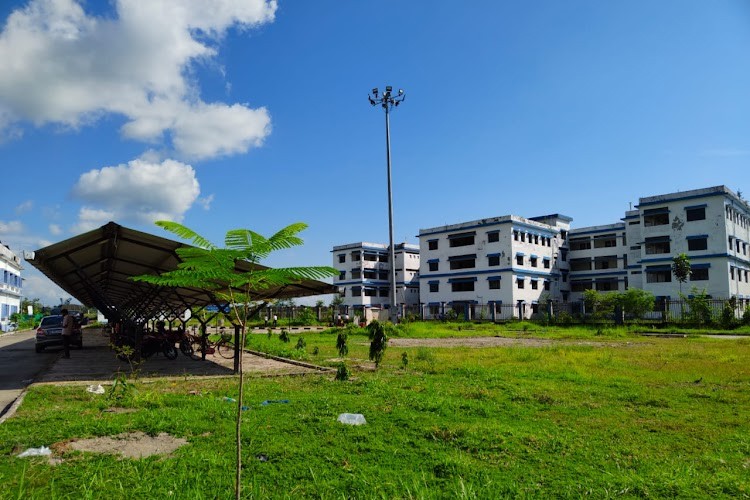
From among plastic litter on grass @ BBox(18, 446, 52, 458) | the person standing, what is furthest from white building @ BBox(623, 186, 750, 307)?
plastic litter on grass @ BBox(18, 446, 52, 458)

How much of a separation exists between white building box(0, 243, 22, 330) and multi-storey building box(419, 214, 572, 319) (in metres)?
44.2

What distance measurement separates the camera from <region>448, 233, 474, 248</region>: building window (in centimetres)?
5691

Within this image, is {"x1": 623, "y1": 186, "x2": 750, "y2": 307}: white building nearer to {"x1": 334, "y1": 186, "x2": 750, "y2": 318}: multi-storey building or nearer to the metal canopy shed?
{"x1": 334, "y1": 186, "x2": 750, "y2": 318}: multi-storey building

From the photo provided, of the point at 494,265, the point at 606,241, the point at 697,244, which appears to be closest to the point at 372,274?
the point at 494,265

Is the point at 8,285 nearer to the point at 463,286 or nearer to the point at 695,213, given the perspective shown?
the point at 463,286

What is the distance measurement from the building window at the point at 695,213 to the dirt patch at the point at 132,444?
48.5 metres

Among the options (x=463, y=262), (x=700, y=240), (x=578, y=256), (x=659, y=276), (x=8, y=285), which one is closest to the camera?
(x=700, y=240)

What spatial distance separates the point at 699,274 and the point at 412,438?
46.3 meters

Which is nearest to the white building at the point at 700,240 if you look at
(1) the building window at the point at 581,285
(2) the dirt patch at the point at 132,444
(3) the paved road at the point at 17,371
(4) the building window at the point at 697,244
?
(4) the building window at the point at 697,244

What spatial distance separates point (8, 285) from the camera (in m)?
52.9

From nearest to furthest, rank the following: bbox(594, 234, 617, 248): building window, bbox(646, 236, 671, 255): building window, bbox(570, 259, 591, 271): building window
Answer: bbox(646, 236, 671, 255): building window
bbox(594, 234, 617, 248): building window
bbox(570, 259, 591, 271): building window

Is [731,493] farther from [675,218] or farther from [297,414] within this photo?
[675,218]

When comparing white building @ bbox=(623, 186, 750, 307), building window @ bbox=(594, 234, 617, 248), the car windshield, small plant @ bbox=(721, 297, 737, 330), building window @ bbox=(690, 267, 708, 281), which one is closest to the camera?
the car windshield

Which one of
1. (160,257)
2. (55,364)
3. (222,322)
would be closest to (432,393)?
(160,257)
